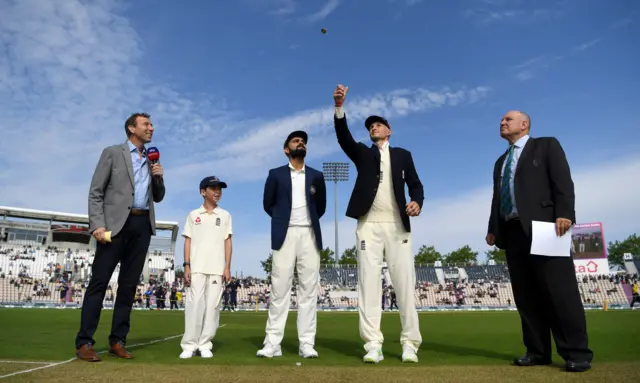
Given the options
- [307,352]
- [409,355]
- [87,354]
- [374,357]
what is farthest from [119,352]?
[409,355]

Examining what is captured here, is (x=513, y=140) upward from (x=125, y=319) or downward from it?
upward

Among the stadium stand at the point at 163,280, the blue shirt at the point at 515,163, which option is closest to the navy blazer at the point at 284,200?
the blue shirt at the point at 515,163

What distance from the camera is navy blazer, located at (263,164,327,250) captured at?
5.24m

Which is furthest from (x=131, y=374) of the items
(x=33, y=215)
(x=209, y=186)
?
(x=33, y=215)

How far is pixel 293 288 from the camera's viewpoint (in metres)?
37.1

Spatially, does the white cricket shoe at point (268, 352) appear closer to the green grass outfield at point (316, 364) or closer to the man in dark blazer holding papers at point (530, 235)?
the green grass outfield at point (316, 364)

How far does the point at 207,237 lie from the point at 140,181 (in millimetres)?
1043

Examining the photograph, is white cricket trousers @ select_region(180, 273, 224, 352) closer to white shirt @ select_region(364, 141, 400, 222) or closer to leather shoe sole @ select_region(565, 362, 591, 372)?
white shirt @ select_region(364, 141, 400, 222)

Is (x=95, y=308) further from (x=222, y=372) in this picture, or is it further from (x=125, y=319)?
(x=222, y=372)

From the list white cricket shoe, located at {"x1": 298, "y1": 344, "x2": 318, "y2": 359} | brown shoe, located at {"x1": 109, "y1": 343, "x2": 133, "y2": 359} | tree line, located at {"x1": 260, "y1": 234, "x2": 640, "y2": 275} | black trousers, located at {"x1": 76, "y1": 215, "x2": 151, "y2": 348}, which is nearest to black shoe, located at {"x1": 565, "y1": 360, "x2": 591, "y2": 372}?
white cricket shoe, located at {"x1": 298, "y1": 344, "x2": 318, "y2": 359}

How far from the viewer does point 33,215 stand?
70.8 metres

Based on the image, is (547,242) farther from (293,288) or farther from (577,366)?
(293,288)

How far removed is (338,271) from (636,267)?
115 ft

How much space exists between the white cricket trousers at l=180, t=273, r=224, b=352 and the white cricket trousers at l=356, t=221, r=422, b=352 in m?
1.80
